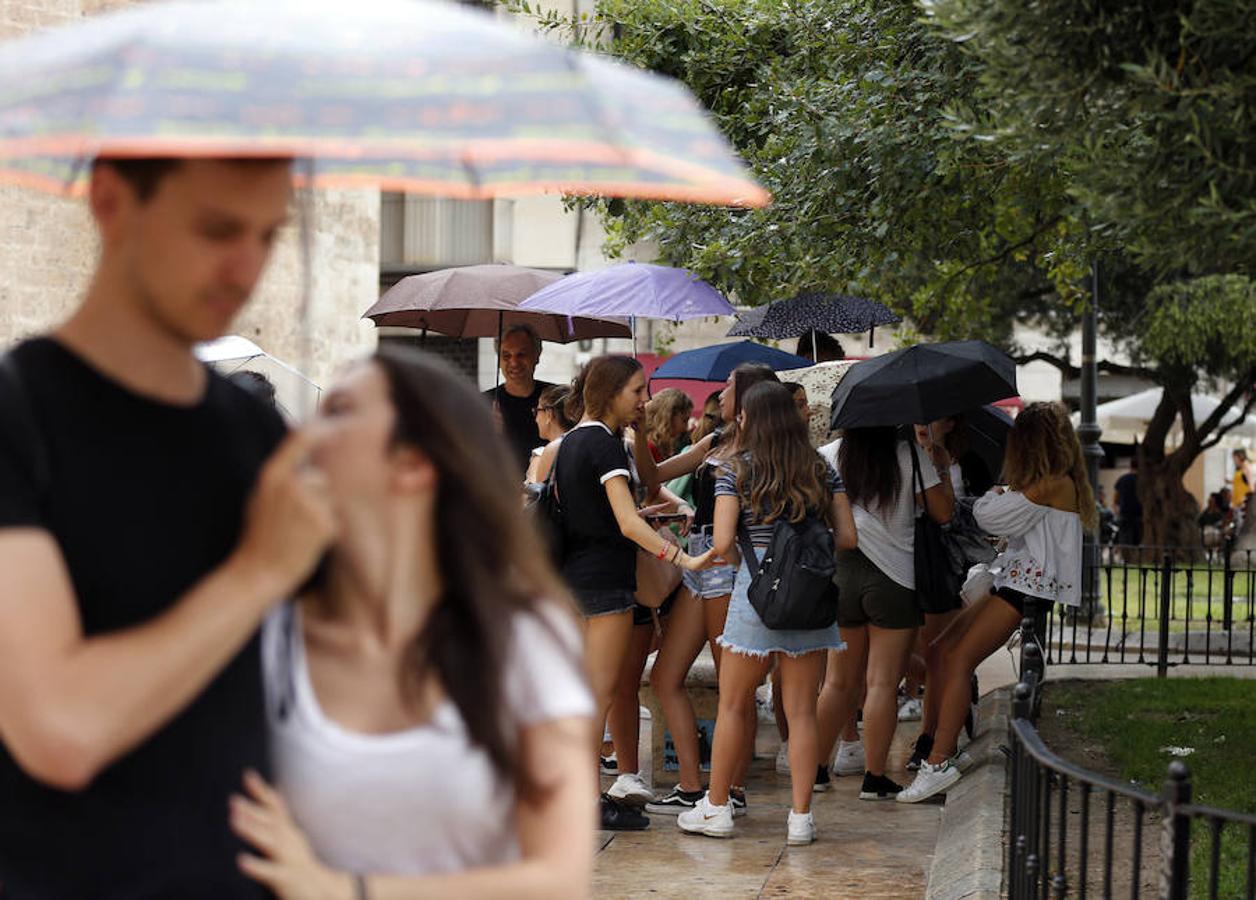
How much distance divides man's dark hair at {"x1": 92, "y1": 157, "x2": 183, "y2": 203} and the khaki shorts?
6850 mm

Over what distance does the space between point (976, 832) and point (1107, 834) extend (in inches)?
125

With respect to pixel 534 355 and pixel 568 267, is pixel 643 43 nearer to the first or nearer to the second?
pixel 534 355

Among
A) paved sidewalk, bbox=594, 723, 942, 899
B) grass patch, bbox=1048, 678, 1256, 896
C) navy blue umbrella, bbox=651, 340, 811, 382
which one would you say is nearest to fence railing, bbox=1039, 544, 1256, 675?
grass patch, bbox=1048, 678, 1256, 896

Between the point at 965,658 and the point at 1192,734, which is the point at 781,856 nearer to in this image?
the point at 965,658

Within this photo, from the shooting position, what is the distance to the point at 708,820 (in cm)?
808

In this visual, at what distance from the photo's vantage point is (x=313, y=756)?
7.27 ft

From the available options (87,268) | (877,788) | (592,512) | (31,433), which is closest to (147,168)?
(31,433)

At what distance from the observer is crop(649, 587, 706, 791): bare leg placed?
8.36m

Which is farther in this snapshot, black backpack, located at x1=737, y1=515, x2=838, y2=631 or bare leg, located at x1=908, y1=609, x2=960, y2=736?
bare leg, located at x1=908, y1=609, x2=960, y2=736

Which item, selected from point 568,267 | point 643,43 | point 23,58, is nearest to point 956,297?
point 643,43

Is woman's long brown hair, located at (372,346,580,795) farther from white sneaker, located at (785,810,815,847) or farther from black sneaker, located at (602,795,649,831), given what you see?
black sneaker, located at (602,795,649,831)

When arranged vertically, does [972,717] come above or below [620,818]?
below

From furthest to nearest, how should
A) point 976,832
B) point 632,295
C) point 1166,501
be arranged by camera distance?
point 1166,501
point 632,295
point 976,832

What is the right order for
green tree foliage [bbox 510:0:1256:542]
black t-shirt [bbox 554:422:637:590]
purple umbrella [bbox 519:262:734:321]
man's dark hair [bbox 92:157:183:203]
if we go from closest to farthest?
man's dark hair [bbox 92:157:183:203]
green tree foliage [bbox 510:0:1256:542]
black t-shirt [bbox 554:422:637:590]
purple umbrella [bbox 519:262:734:321]
